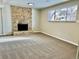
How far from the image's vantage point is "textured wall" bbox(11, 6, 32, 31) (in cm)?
730

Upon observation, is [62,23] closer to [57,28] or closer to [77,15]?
[57,28]

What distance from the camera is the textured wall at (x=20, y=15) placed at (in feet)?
24.0

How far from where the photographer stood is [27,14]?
7.73 meters

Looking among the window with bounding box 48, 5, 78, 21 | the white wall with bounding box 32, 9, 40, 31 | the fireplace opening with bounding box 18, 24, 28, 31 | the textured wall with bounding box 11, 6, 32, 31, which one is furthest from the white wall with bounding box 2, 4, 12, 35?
the window with bounding box 48, 5, 78, 21

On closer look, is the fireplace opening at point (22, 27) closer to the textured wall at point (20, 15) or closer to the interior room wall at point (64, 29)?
the textured wall at point (20, 15)

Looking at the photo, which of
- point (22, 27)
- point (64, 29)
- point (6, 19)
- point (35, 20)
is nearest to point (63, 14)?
point (64, 29)

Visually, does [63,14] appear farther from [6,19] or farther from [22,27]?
[6,19]

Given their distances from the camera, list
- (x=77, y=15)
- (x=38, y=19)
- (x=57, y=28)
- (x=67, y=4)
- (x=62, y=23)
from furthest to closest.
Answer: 1. (x=38, y=19)
2. (x=57, y=28)
3. (x=62, y=23)
4. (x=67, y=4)
5. (x=77, y=15)

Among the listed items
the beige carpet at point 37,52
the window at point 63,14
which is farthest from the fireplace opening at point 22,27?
the beige carpet at point 37,52

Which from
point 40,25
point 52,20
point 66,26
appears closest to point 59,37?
point 66,26

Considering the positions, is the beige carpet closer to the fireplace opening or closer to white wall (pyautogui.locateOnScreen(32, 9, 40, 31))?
the fireplace opening

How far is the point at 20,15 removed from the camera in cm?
752

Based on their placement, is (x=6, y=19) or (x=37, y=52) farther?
(x=6, y=19)

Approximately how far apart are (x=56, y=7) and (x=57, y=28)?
1314 millimetres
